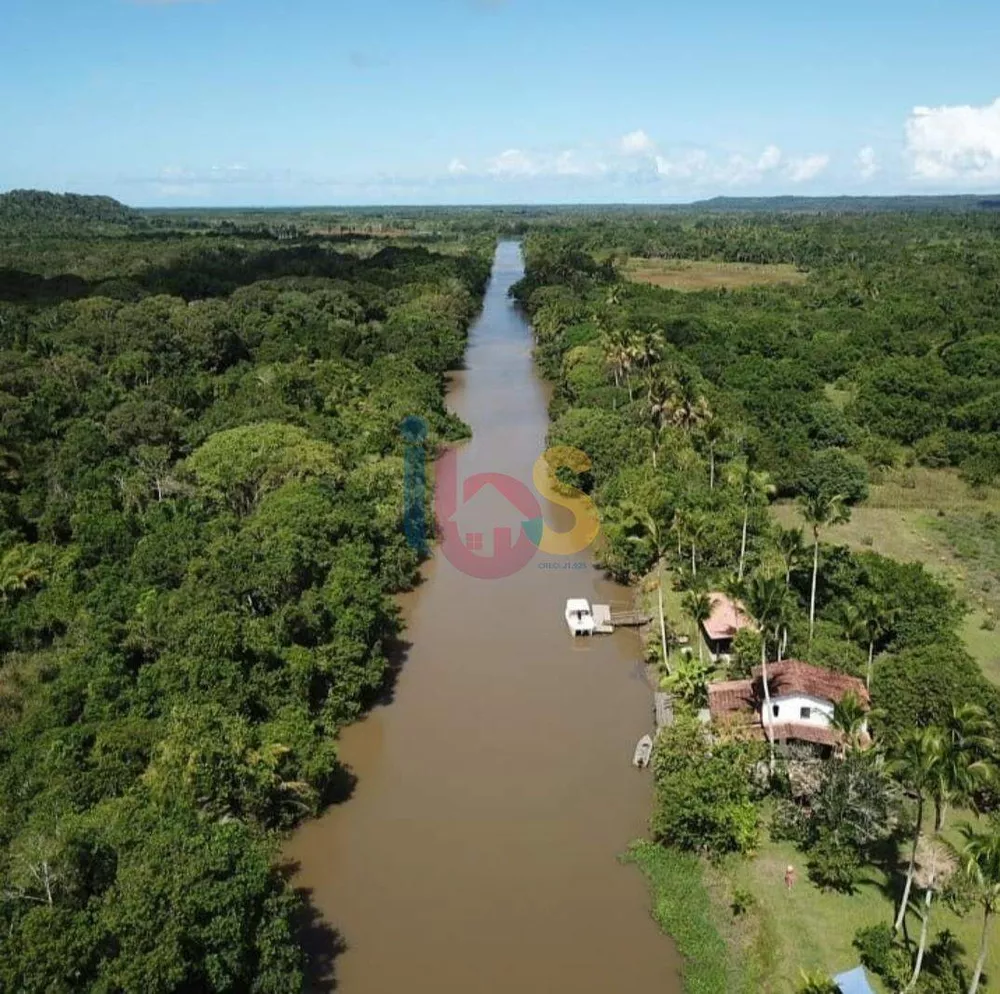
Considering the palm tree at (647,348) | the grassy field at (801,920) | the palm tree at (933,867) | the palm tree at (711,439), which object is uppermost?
the palm tree at (647,348)

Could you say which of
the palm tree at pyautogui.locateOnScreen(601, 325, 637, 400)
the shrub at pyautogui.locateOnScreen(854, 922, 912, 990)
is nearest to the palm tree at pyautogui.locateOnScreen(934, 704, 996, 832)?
the shrub at pyautogui.locateOnScreen(854, 922, 912, 990)

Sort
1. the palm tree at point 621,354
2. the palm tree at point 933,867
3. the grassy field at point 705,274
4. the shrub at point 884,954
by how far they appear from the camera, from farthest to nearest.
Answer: the grassy field at point 705,274, the palm tree at point 621,354, the palm tree at point 933,867, the shrub at point 884,954

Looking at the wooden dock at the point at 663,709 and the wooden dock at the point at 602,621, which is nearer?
the wooden dock at the point at 663,709

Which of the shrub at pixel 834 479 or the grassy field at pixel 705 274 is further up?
the grassy field at pixel 705 274

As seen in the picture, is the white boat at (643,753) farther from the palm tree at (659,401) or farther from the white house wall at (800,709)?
the palm tree at (659,401)

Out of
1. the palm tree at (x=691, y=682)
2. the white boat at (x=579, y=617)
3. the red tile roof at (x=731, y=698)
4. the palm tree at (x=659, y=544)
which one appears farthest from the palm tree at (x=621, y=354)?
the red tile roof at (x=731, y=698)

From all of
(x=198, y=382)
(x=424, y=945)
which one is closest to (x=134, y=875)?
(x=424, y=945)
